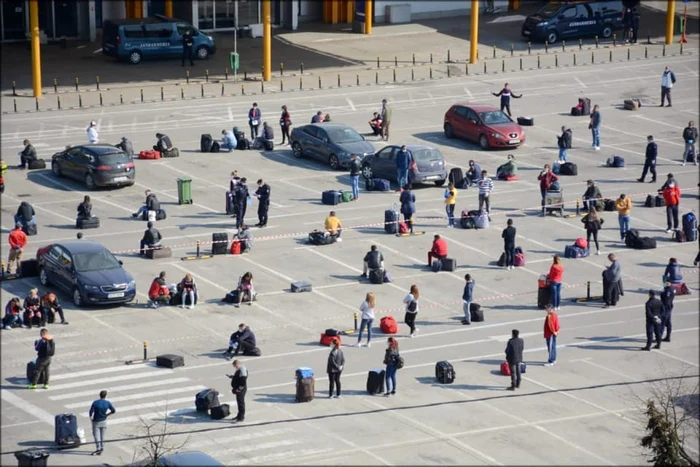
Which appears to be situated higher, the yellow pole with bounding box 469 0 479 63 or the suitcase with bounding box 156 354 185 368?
the yellow pole with bounding box 469 0 479 63

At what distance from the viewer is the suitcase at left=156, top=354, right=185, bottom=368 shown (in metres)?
34.6

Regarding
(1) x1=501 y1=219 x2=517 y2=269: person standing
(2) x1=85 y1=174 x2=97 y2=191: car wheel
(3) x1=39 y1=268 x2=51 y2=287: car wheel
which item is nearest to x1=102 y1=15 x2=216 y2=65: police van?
(2) x1=85 y1=174 x2=97 y2=191: car wheel

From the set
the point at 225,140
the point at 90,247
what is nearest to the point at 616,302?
the point at 90,247

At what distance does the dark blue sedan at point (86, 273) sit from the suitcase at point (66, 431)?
27.8 ft

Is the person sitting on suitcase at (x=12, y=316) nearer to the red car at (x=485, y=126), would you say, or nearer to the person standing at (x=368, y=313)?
the person standing at (x=368, y=313)

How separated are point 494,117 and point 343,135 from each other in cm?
638

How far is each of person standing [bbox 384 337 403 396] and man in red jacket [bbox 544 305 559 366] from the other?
3798mm

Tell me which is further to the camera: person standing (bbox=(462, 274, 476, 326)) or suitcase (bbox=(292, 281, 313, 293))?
suitcase (bbox=(292, 281, 313, 293))

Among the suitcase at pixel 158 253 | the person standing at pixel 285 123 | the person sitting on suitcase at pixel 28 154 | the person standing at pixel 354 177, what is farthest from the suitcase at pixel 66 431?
the person standing at pixel 285 123

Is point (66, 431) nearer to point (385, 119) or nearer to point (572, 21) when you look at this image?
point (385, 119)

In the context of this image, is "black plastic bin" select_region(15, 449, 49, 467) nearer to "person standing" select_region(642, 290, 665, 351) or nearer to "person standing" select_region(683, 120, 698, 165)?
"person standing" select_region(642, 290, 665, 351)

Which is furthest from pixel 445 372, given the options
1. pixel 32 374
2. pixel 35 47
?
pixel 35 47

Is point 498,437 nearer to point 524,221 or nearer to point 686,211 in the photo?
point 524,221

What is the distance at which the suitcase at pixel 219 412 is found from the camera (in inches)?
1246
